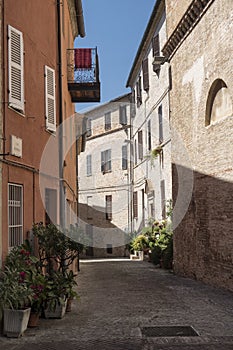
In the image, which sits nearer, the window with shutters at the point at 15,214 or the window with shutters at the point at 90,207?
the window with shutters at the point at 15,214

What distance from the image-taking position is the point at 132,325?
8.25 metres

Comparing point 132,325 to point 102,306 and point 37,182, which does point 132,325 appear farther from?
point 37,182

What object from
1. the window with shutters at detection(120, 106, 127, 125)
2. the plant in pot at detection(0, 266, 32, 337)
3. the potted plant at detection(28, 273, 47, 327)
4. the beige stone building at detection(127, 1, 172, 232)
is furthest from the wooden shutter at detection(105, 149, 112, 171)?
the plant in pot at detection(0, 266, 32, 337)

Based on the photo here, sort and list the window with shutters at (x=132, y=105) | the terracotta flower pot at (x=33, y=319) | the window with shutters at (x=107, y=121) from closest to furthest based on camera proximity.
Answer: the terracotta flower pot at (x=33, y=319), the window with shutters at (x=132, y=105), the window with shutters at (x=107, y=121)

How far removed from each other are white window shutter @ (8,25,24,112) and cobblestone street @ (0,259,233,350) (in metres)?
4.16

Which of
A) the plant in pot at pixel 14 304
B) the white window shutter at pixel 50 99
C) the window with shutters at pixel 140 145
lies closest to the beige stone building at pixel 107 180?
the window with shutters at pixel 140 145

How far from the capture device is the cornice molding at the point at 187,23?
43.3 ft

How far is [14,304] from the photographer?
743 centimetres

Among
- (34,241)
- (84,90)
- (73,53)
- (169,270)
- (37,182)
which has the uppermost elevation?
(73,53)

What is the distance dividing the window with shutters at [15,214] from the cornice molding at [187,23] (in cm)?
731

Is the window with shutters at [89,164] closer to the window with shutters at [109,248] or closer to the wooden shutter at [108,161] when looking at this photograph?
the wooden shutter at [108,161]

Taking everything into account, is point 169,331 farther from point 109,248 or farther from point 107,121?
point 107,121

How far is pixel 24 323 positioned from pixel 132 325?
1901 millimetres

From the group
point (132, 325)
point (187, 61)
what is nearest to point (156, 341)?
point (132, 325)
